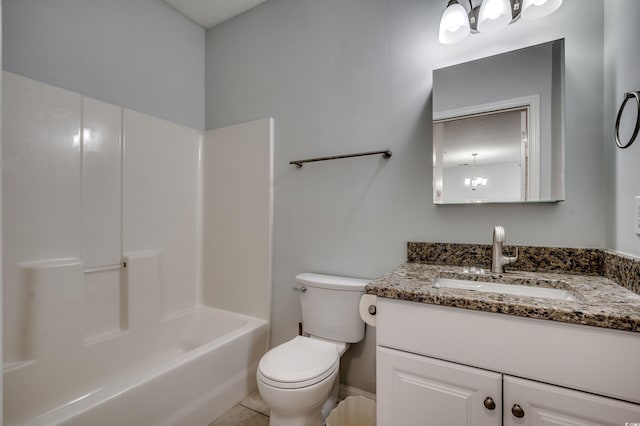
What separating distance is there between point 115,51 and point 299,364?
218cm

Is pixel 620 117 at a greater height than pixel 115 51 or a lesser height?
lesser

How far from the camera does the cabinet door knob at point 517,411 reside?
0.84m

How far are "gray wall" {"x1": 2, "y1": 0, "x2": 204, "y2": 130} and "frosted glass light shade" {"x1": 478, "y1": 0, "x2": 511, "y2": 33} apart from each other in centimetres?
205

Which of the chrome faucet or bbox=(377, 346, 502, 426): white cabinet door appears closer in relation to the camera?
bbox=(377, 346, 502, 426): white cabinet door

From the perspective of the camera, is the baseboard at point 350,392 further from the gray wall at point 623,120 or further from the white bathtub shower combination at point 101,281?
the gray wall at point 623,120

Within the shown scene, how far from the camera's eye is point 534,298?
900mm

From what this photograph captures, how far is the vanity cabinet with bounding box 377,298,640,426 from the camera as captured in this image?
0.76 metres

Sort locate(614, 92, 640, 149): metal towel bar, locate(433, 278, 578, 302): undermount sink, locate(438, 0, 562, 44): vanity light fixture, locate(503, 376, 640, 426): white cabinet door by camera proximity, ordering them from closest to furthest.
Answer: locate(503, 376, 640, 426): white cabinet door → locate(614, 92, 640, 149): metal towel bar → locate(433, 278, 578, 302): undermount sink → locate(438, 0, 562, 44): vanity light fixture

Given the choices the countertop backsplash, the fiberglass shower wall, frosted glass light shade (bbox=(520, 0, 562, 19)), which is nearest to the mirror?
frosted glass light shade (bbox=(520, 0, 562, 19))

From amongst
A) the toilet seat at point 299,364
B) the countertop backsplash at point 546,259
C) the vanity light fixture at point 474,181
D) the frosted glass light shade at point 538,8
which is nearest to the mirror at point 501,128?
the vanity light fixture at point 474,181

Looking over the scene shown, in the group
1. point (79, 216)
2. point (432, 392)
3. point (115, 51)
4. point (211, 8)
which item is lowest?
point (432, 392)

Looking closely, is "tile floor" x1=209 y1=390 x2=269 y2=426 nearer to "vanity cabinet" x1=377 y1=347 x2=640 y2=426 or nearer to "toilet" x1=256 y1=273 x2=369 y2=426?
"toilet" x1=256 y1=273 x2=369 y2=426

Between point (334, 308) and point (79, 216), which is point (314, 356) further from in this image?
point (79, 216)

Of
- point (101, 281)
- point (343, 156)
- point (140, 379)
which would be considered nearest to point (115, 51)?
point (101, 281)
